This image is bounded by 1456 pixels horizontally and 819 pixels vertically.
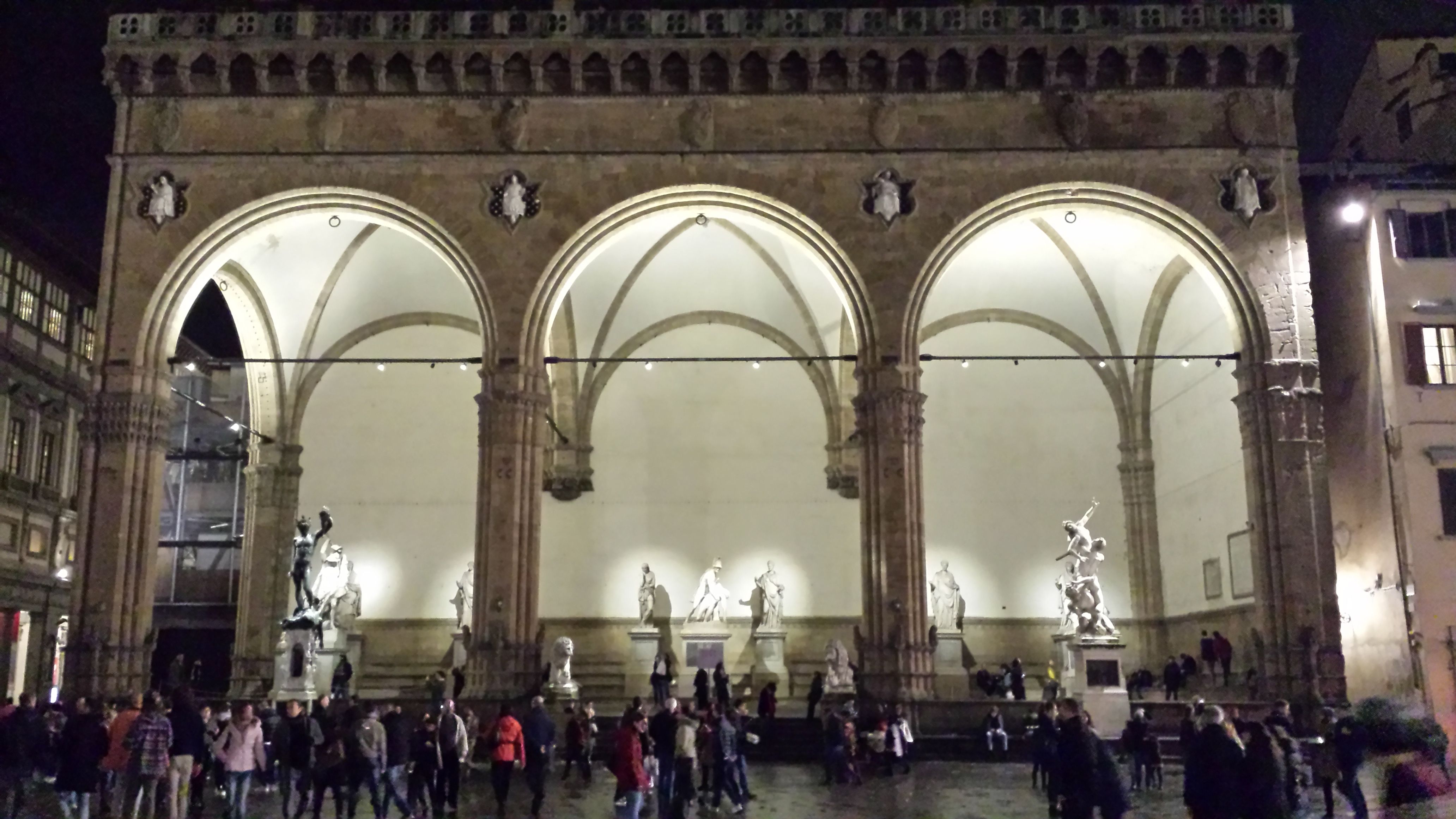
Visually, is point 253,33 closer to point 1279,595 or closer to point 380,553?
point 380,553

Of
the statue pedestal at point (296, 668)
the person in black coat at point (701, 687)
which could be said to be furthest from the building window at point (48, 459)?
the person in black coat at point (701, 687)

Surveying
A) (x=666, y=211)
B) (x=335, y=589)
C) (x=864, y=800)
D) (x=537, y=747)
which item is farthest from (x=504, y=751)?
(x=335, y=589)

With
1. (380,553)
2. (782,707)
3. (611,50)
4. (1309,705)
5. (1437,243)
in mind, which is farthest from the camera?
(380,553)

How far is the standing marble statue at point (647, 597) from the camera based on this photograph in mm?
27656

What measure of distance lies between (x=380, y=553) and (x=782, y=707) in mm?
9892

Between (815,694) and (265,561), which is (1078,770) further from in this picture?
(265,561)

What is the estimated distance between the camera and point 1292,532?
806 inches

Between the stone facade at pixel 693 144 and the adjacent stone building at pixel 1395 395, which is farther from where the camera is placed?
the adjacent stone building at pixel 1395 395

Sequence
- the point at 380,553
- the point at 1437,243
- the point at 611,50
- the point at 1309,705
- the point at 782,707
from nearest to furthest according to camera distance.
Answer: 1. the point at 1309,705
2. the point at 611,50
3. the point at 1437,243
4. the point at 782,707
5. the point at 380,553

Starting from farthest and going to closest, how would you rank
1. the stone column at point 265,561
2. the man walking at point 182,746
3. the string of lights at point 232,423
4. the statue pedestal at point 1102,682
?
the stone column at point 265,561, the string of lights at point 232,423, the statue pedestal at point 1102,682, the man walking at point 182,746

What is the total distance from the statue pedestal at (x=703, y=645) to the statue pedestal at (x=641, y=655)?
802mm

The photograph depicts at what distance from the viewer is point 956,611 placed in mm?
27078

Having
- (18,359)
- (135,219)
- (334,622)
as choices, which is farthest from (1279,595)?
(18,359)

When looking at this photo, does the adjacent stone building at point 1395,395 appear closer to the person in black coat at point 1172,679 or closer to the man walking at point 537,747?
the person in black coat at point 1172,679
